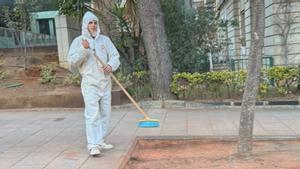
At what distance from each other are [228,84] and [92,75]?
5229 millimetres

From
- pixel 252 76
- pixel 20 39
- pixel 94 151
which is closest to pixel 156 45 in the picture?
pixel 252 76

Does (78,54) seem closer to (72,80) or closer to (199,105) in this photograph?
(199,105)

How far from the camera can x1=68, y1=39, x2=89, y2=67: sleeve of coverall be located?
6.10 metres

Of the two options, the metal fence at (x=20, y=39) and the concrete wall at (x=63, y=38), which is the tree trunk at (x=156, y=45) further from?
the metal fence at (x=20, y=39)

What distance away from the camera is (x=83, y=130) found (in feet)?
26.7

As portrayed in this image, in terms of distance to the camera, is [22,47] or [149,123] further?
[22,47]

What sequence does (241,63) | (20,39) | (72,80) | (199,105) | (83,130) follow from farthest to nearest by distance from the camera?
(20,39) → (241,63) → (72,80) → (199,105) → (83,130)

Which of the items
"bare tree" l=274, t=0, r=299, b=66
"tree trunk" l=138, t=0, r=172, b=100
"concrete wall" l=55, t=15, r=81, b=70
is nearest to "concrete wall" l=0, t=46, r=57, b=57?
"concrete wall" l=55, t=15, r=81, b=70

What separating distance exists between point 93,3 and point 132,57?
185 cm

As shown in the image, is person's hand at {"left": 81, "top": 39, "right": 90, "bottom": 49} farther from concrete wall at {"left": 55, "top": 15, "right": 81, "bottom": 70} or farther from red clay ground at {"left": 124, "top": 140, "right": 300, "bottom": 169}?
concrete wall at {"left": 55, "top": 15, "right": 81, "bottom": 70}

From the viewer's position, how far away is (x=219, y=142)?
713cm


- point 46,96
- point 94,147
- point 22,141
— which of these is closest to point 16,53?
point 46,96

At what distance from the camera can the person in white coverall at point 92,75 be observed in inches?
242

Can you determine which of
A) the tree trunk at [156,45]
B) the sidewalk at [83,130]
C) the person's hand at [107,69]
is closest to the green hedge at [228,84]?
the tree trunk at [156,45]
